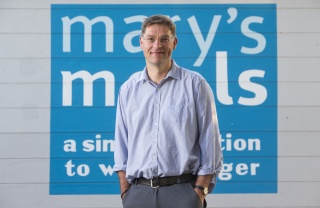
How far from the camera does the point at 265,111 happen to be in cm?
490

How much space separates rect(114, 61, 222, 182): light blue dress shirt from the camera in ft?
10.1

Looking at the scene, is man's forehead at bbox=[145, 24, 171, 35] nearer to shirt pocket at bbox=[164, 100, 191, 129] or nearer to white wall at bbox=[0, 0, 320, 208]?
shirt pocket at bbox=[164, 100, 191, 129]

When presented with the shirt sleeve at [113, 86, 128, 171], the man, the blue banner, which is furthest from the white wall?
the man

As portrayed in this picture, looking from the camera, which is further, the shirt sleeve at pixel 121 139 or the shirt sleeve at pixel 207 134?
the shirt sleeve at pixel 121 139

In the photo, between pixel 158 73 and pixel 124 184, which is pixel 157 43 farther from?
pixel 124 184

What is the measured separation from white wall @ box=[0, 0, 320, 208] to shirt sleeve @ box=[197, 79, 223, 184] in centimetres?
183

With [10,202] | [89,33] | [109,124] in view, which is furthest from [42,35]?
[10,202]

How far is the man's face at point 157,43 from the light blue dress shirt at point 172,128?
10 centimetres

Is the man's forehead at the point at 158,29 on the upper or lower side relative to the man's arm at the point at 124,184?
upper

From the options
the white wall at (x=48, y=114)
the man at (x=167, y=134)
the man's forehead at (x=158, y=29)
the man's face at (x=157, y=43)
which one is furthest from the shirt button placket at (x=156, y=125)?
the white wall at (x=48, y=114)

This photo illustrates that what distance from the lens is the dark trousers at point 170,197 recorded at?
10.1 feet

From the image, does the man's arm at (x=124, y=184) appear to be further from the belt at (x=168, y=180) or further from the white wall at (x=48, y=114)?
the white wall at (x=48, y=114)

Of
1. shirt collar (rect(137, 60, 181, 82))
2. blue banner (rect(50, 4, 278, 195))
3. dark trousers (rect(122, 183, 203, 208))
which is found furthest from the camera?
blue banner (rect(50, 4, 278, 195))
